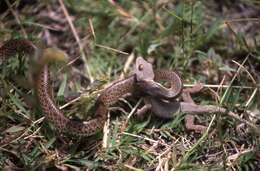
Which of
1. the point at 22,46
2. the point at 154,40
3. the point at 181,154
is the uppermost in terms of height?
the point at 22,46

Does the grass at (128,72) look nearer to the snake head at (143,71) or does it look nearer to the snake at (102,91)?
the snake at (102,91)

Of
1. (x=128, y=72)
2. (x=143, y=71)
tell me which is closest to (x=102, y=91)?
(x=143, y=71)

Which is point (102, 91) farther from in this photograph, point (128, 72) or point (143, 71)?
point (128, 72)

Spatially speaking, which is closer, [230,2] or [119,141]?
[119,141]

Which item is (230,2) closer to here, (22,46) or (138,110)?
(138,110)

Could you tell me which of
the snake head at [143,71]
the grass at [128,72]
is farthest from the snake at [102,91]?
the grass at [128,72]

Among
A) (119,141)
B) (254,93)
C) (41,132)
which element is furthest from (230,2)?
(41,132)

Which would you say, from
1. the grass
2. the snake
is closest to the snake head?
the snake

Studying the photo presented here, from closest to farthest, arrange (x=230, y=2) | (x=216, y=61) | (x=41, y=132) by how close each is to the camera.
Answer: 1. (x=41, y=132)
2. (x=216, y=61)
3. (x=230, y=2)
